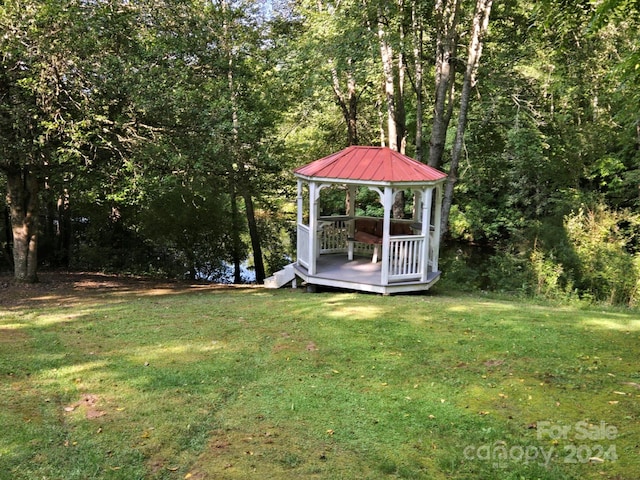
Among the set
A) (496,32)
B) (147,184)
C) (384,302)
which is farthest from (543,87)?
(147,184)

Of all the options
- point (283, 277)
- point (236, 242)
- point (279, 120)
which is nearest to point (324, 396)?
point (283, 277)

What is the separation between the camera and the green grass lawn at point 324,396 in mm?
3697

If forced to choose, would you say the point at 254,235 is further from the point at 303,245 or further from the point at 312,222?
the point at 312,222

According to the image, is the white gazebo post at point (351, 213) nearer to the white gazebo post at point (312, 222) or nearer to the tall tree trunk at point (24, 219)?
the white gazebo post at point (312, 222)

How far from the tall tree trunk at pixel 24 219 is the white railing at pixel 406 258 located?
28.7 ft

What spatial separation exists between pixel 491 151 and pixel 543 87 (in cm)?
290

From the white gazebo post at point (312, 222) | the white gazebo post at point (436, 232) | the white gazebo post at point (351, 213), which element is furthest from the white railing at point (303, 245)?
the white gazebo post at point (436, 232)

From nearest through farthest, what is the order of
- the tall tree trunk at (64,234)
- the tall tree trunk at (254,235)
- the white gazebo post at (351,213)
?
the white gazebo post at (351,213), the tall tree trunk at (254,235), the tall tree trunk at (64,234)

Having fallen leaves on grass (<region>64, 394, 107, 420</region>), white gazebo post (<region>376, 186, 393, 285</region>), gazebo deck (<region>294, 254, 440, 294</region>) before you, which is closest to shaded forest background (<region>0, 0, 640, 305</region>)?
gazebo deck (<region>294, 254, 440, 294</region>)

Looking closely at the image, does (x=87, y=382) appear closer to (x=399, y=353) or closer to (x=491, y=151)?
(x=399, y=353)

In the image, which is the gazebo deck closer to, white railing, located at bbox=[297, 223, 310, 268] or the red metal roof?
white railing, located at bbox=[297, 223, 310, 268]

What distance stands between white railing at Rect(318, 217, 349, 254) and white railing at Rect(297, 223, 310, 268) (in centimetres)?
122

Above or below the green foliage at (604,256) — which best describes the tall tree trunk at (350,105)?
above

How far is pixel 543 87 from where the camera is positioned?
52.4 feet
